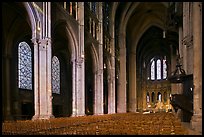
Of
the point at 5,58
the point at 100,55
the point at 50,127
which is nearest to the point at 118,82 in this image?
the point at 100,55

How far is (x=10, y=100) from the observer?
24.1 m

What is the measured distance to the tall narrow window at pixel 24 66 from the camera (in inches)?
1010

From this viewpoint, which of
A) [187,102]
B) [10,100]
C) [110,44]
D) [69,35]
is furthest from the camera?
[110,44]

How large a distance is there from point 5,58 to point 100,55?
10547 mm

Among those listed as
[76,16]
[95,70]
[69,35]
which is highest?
[76,16]

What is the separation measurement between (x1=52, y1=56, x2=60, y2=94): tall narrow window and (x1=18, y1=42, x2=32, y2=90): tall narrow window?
5570 millimetres

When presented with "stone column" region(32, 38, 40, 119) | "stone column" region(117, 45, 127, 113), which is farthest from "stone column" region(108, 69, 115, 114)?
"stone column" region(32, 38, 40, 119)

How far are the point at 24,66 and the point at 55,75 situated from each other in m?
Result: 6.80

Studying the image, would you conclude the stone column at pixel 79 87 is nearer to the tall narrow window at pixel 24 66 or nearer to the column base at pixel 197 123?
the tall narrow window at pixel 24 66

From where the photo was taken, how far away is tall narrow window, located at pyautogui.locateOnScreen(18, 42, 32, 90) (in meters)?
25.7

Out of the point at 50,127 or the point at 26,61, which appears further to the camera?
the point at 26,61

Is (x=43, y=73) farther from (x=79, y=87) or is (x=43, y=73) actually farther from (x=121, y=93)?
(x=121, y=93)

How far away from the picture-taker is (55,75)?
3250cm

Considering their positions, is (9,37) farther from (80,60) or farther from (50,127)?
(50,127)
